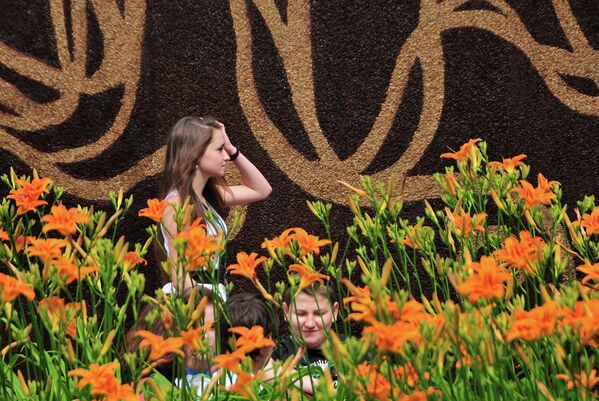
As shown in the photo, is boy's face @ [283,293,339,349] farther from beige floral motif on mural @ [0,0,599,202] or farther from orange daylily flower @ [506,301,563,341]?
orange daylily flower @ [506,301,563,341]

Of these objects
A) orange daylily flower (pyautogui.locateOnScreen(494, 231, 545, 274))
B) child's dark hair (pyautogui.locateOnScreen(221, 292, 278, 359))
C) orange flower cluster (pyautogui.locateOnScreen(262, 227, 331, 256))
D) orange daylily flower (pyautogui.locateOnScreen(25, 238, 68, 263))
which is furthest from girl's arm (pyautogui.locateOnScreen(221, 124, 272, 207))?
orange daylily flower (pyautogui.locateOnScreen(494, 231, 545, 274))

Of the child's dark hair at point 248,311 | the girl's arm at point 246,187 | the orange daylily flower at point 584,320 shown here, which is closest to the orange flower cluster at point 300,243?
the orange daylily flower at point 584,320

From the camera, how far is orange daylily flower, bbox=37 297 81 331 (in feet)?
2.51

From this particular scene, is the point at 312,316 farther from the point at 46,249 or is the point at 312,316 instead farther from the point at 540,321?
the point at 540,321

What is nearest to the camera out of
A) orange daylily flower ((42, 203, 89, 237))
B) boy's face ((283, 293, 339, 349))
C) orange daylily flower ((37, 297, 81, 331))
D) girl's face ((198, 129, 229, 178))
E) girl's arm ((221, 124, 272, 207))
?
orange daylily flower ((37, 297, 81, 331))

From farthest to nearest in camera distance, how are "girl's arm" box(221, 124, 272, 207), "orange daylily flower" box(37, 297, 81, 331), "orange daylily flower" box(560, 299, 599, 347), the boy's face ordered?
"girl's arm" box(221, 124, 272, 207), the boy's face, "orange daylily flower" box(37, 297, 81, 331), "orange daylily flower" box(560, 299, 599, 347)

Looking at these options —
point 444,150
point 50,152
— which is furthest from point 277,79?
point 50,152

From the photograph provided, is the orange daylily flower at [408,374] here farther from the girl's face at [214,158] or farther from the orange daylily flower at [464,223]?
the girl's face at [214,158]

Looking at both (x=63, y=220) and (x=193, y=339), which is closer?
(x=193, y=339)

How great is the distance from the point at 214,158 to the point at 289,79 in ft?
1.60

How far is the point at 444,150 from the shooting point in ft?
8.06

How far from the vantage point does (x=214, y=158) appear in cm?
213

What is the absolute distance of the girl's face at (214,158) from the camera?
6.97 feet

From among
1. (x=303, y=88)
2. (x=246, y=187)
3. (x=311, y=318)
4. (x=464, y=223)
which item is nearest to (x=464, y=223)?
(x=464, y=223)
